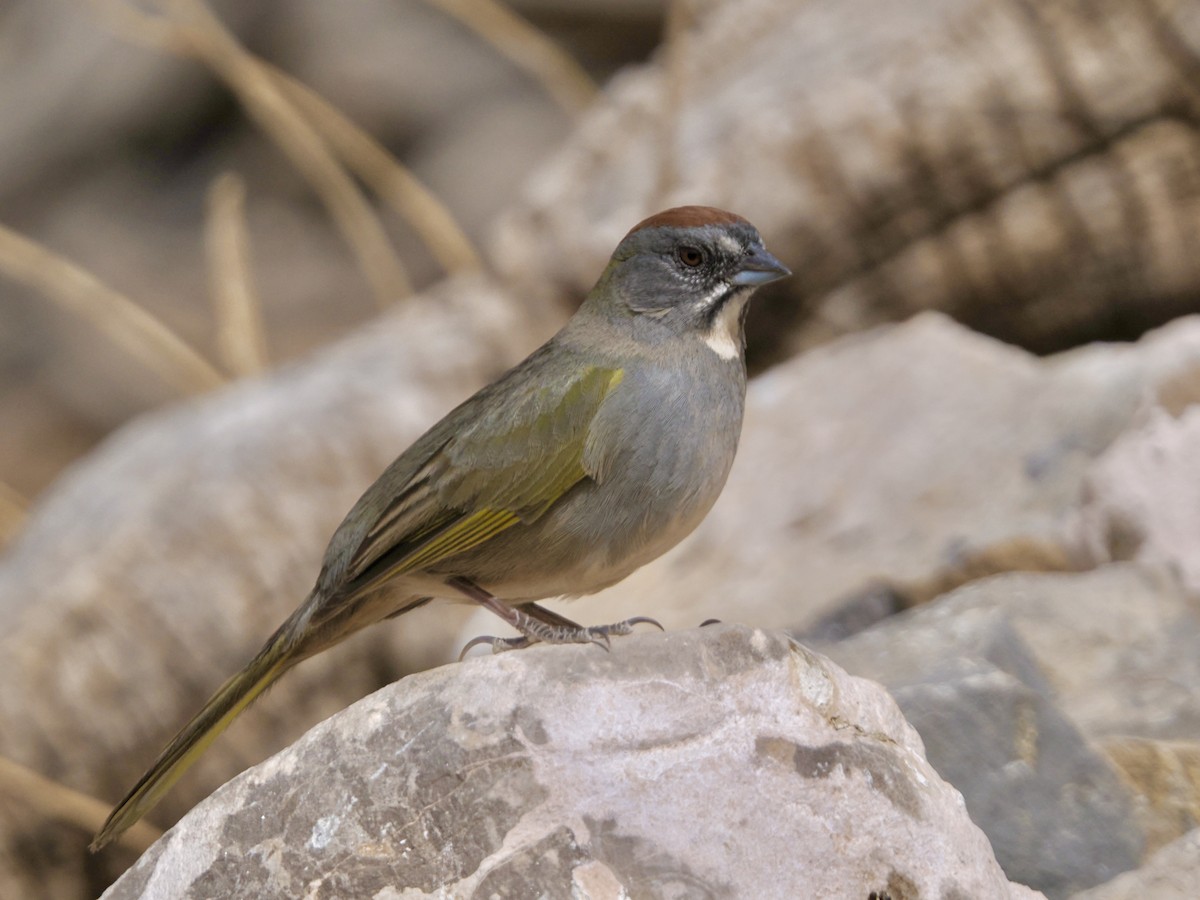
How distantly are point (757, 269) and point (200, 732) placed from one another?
1740 millimetres

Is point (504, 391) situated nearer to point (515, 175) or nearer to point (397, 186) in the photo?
point (397, 186)

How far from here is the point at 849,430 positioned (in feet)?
16.6

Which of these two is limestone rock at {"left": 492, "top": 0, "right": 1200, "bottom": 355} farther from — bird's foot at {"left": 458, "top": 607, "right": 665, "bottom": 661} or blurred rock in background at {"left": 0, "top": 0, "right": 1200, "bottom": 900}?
bird's foot at {"left": 458, "top": 607, "right": 665, "bottom": 661}

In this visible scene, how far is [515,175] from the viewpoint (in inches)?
400

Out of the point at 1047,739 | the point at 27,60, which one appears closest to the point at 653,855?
the point at 1047,739

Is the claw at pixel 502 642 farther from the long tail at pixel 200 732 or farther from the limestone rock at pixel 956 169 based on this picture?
the limestone rock at pixel 956 169

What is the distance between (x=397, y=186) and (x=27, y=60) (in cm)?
416

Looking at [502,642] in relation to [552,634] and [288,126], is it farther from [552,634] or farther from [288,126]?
[288,126]

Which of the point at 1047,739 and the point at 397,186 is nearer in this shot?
the point at 1047,739

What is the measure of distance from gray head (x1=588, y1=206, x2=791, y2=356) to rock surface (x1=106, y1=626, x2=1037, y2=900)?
117 cm

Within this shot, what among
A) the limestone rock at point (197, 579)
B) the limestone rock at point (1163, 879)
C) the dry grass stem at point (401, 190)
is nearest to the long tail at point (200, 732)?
the limestone rock at point (1163, 879)

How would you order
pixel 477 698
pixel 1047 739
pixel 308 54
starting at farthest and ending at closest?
pixel 308 54, pixel 1047 739, pixel 477 698

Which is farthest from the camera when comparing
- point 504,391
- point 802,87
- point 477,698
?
point 802,87

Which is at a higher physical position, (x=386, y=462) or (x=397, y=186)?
(x=397, y=186)
